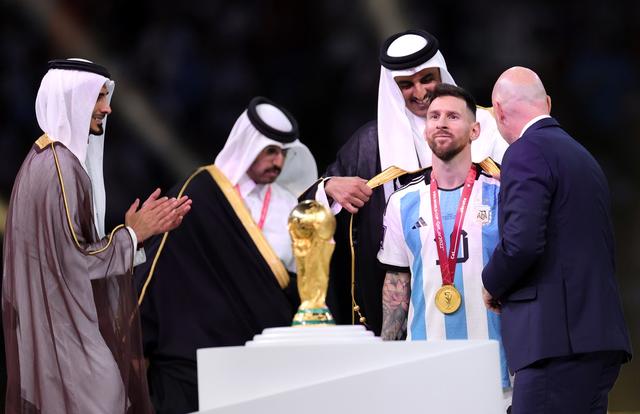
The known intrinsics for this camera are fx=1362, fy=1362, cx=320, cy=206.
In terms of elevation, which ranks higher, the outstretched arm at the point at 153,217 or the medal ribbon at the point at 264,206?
the medal ribbon at the point at 264,206

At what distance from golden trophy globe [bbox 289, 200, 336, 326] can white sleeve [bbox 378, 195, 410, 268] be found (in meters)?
1.49

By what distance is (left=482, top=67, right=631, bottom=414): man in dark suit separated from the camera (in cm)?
430

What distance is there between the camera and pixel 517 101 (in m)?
4.62

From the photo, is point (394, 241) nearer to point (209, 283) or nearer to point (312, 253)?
→ point (312, 253)

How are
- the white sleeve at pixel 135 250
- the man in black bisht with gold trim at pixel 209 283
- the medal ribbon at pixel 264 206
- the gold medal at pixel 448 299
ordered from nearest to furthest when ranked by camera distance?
the gold medal at pixel 448 299 → the white sleeve at pixel 135 250 → the man in black bisht with gold trim at pixel 209 283 → the medal ribbon at pixel 264 206

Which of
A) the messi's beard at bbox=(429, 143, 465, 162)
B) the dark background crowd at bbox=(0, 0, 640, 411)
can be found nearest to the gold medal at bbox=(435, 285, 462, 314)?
the messi's beard at bbox=(429, 143, 465, 162)

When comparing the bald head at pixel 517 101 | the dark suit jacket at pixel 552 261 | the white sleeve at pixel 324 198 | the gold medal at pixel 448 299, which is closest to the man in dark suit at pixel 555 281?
the dark suit jacket at pixel 552 261

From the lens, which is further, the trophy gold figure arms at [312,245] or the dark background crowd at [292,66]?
the dark background crowd at [292,66]

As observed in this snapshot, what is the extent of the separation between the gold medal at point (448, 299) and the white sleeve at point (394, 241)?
25 centimetres

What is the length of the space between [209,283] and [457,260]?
223 centimetres

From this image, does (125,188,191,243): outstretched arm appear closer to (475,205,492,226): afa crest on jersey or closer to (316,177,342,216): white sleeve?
(316,177,342,216): white sleeve

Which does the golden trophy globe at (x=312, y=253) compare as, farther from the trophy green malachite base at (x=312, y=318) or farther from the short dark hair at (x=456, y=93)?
the short dark hair at (x=456, y=93)

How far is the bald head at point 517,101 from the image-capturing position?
462 centimetres

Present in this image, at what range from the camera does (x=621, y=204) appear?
7637 millimetres
